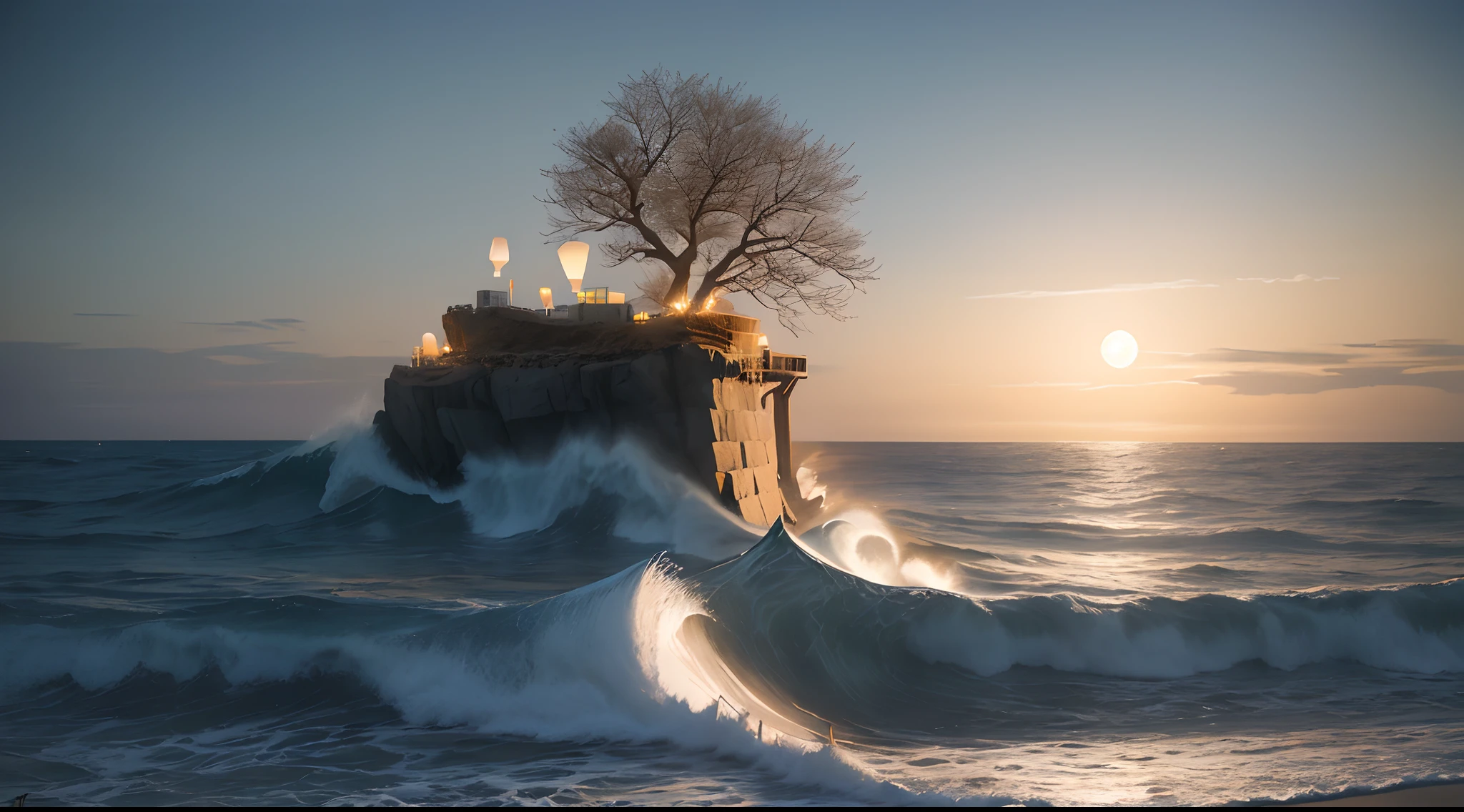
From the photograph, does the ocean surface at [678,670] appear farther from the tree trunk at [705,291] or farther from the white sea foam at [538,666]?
the tree trunk at [705,291]

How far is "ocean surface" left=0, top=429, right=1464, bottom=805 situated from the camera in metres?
7.67

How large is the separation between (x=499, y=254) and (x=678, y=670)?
22261 millimetres

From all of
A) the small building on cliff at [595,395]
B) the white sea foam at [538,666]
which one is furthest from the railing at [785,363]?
the white sea foam at [538,666]

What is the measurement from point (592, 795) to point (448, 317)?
21.6m

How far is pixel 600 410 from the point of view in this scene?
2241 cm

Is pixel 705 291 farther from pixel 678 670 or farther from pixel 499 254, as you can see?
pixel 678 670

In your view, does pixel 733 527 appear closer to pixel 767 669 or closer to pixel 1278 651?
pixel 767 669

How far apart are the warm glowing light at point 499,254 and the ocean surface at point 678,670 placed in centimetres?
986

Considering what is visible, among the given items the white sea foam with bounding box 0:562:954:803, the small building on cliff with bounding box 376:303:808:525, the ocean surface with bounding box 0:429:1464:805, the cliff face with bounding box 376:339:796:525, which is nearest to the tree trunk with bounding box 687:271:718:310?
the small building on cliff with bounding box 376:303:808:525

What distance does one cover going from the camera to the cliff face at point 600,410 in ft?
71.7

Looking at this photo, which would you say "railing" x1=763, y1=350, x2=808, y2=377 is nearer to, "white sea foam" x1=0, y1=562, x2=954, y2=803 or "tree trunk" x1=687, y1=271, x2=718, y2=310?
"tree trunk" x1=687, y1=271, x2=718, y2=310

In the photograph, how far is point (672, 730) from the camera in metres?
8.44

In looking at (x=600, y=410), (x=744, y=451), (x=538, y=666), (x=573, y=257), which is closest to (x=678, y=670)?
(x=538, y=666)

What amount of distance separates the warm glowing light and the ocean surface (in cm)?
986
